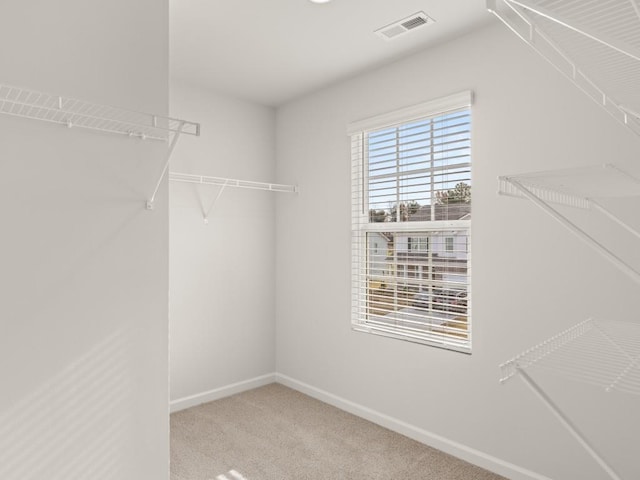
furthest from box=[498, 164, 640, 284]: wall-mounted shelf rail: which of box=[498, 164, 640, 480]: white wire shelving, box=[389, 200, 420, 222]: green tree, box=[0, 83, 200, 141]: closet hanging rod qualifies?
box=[389, 200, 420, 222]: green tree

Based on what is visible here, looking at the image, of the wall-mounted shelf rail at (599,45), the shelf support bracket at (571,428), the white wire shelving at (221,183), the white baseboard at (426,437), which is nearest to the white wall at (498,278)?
the white baseboard at (426,437)

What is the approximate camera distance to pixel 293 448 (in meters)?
2.64

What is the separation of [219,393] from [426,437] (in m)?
1.60

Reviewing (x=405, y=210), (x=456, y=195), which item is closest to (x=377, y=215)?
(x=405, y=210)

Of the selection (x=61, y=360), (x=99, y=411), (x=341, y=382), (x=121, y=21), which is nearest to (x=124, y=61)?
(x=121, y=21)

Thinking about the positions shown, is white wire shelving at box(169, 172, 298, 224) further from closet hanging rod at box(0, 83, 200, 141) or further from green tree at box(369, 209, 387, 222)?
closet hanging rod at box(0, 83, 200, 141)

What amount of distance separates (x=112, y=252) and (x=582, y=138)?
214 cm

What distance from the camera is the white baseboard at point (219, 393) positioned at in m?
3.17

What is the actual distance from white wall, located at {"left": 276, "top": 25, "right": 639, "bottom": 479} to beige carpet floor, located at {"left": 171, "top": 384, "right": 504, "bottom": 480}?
0.16m

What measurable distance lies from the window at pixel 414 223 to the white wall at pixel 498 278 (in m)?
0.09

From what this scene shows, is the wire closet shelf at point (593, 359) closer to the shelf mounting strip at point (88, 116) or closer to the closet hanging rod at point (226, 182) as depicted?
the shelf mounting strip at point (88, 116)

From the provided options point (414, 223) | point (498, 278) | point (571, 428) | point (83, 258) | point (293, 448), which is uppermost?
point (414, 223)

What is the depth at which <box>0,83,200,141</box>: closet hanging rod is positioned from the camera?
1.46 m

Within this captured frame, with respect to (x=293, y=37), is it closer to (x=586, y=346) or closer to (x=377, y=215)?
(x=377, y=215)
